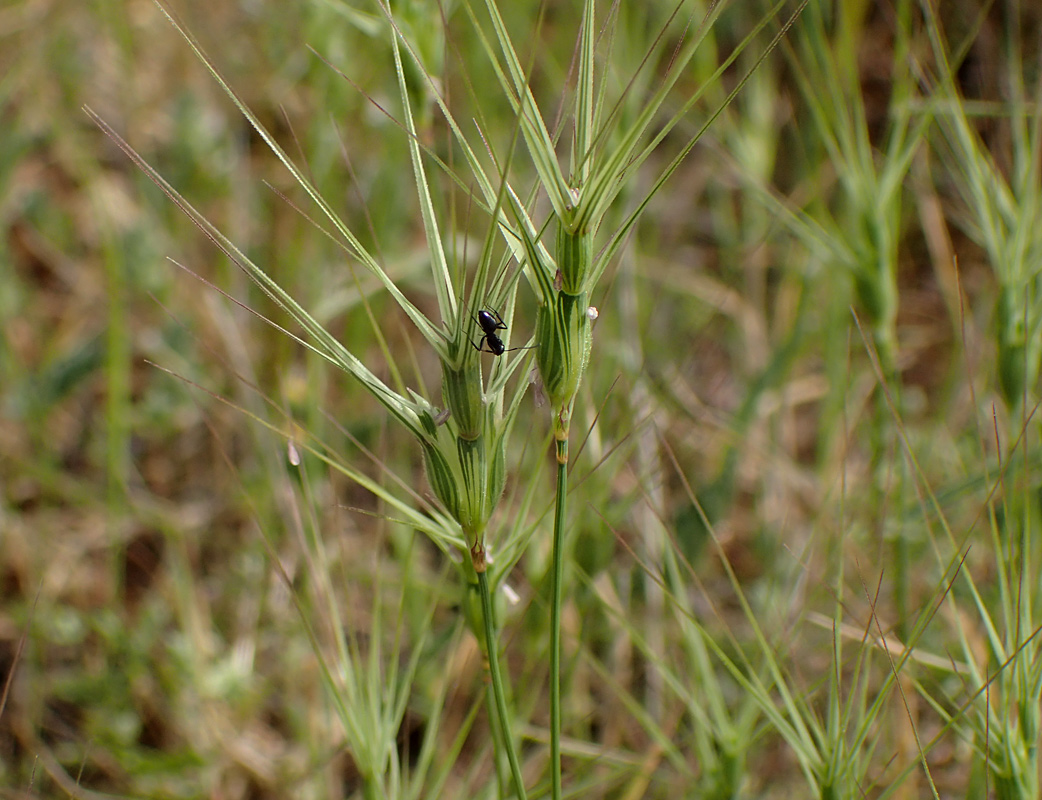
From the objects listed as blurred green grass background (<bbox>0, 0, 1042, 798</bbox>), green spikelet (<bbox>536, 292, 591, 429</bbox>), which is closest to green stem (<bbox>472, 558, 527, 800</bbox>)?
green spikelet (<bbox>536, 292, 591, 429</bbox>)

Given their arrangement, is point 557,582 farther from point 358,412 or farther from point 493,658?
point 358,412

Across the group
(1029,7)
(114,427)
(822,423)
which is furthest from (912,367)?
(114,427)

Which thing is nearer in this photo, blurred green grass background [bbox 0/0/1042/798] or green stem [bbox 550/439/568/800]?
green stem [bbox 550/439/568/800]

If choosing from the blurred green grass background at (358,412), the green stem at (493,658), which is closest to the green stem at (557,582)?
the green stem at (493,658)

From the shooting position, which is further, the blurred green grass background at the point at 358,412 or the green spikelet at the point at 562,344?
the blurred green grass background at the point at 358,412

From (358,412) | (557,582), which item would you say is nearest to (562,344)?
(557,582)

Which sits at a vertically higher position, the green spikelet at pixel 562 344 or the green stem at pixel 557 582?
the green spikelet at pixel 562 344

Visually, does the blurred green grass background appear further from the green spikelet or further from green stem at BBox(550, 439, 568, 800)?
the green spikelet

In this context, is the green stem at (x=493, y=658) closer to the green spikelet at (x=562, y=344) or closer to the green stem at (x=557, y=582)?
the green stem at (x=557, y=582)

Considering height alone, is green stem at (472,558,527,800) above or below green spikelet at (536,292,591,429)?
below
